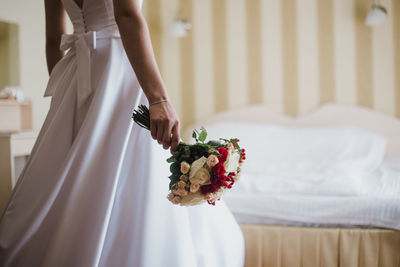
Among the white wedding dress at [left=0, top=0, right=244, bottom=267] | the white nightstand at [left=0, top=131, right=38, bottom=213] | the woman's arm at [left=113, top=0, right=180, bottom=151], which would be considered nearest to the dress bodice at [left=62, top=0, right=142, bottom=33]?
the white wedding dress at [left=0, top=0, right=244, bottom=267]

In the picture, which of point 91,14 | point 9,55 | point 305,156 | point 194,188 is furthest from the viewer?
point 305,156

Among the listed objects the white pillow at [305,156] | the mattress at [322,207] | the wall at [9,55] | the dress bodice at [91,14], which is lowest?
the mattress at [322,207]

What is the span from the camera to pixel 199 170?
0.79 m

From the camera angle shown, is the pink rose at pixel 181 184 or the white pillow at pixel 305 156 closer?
the pink rose at pixel 181 184

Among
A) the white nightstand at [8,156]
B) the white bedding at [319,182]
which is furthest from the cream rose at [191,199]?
the white nightstand at [8,156]

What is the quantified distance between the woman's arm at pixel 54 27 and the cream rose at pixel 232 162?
0.77 m

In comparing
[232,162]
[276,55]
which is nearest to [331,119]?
[276,55]

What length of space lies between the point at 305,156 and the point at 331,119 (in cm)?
66

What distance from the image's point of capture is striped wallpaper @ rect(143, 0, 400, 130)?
2.85m

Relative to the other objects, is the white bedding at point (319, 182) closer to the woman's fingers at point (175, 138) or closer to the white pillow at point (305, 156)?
the white pillow at point (305, 156)

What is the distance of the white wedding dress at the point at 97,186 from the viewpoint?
80cm

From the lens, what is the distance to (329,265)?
1.57 m

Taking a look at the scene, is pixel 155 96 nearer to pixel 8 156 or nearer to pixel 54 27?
pixel 54 27

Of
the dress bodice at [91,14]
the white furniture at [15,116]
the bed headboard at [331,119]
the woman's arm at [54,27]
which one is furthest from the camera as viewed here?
the bed headboard at [331,119]
